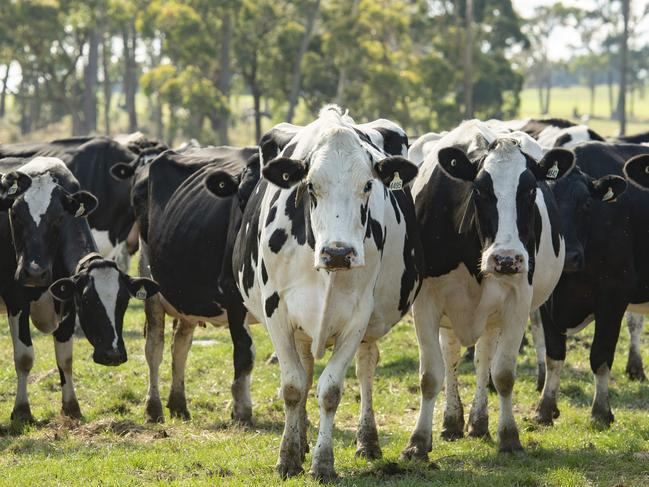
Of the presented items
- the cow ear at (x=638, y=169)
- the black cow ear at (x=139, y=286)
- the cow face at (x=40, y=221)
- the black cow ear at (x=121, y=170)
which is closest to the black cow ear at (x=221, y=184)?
the black cow ear at (x=139, y=286)

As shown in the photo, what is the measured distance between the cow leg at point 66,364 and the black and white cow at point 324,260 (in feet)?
9.75

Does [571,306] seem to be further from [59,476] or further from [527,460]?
[59,476]

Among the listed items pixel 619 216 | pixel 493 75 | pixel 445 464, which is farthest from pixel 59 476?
pixel 493 75

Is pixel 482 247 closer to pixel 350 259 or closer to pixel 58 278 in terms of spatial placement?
pixel 350 259

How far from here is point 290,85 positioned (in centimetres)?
5478

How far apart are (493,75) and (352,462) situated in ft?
169

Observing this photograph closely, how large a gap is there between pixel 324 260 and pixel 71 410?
4.54m

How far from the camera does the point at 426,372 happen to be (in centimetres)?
923

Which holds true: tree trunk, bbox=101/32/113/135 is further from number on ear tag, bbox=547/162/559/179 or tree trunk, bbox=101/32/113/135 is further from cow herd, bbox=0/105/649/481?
number on ear tag, bbox=547/162/559/179

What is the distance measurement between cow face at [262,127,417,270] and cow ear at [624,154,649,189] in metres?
2.93

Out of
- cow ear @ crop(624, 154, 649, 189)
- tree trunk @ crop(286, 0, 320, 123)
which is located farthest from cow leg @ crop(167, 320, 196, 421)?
tree trunk @ crop(286, 0, 320, 123)

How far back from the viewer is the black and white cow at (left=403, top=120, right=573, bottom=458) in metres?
8.71

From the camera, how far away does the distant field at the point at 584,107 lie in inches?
3841

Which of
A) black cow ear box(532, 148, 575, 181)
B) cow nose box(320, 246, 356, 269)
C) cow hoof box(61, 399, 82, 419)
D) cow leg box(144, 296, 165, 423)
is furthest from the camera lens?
cow leg box(144, 296, 165, 423)
